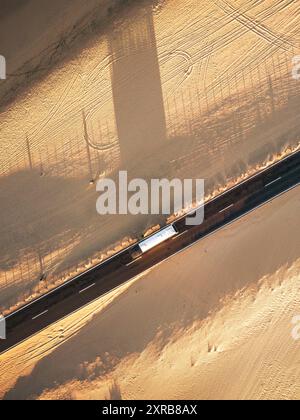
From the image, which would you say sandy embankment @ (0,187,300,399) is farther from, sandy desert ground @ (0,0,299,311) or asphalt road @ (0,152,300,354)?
sandy desert ground @ (0,0,299,311)

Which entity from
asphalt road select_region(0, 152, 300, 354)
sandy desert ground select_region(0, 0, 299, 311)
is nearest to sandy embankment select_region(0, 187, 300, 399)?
asphalt road select_region(0, 152, 300, 354)

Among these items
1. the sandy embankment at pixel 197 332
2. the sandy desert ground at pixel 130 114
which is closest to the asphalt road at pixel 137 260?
the sandy embankment at pixel 197 332

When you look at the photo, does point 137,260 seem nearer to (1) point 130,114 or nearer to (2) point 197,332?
(2) point 197,332

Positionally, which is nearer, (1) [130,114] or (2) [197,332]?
(2) [197,332]

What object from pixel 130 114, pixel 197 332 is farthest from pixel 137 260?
pixel 130 114

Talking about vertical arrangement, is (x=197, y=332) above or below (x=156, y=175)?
below

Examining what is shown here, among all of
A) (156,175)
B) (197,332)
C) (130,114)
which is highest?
(130,114)

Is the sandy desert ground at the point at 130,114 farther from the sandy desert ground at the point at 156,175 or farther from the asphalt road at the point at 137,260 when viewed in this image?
the asphalt road at the point at 137,260
